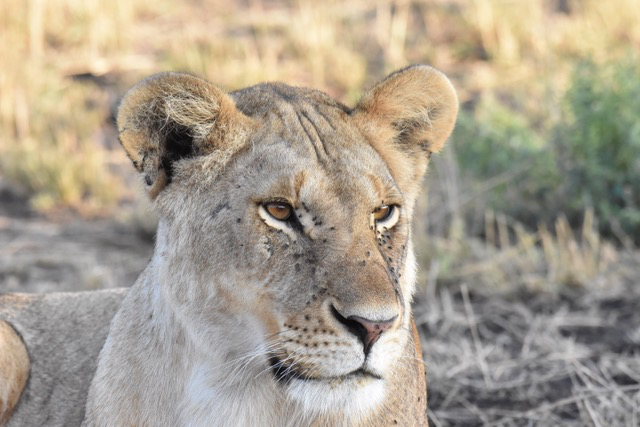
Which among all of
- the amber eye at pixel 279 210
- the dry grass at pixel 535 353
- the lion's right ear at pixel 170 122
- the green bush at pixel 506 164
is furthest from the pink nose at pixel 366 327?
the green bush at pixel 506 164

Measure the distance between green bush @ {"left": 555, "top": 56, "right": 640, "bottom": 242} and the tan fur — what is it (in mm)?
3308

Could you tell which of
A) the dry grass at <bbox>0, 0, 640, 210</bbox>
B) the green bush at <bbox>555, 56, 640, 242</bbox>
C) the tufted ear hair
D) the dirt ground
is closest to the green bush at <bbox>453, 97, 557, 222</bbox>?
the green bush at <bbox>555, 56, 640, 242</bbox>

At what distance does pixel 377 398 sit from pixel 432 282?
2.88m

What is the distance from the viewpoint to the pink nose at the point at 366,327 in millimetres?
2373

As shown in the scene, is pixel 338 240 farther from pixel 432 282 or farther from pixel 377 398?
pixel 432 282

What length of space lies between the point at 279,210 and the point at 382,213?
0.98 feet

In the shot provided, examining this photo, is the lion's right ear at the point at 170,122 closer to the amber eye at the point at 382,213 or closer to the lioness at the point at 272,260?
the lioness at the point at 272,260

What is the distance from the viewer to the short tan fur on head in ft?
8.10

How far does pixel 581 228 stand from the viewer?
6000mm

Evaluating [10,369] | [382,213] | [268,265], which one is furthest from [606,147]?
[268,265]

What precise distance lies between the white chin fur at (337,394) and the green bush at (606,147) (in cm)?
343

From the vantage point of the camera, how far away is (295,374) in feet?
8.29

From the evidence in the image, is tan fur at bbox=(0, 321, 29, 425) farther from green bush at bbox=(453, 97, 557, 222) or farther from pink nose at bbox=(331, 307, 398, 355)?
green bush at bbox=(453, 97, 557, 222)

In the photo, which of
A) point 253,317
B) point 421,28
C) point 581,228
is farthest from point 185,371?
point 421,28
